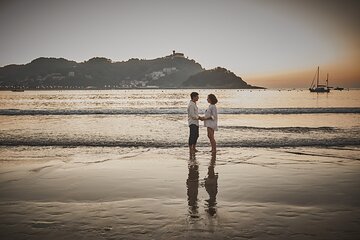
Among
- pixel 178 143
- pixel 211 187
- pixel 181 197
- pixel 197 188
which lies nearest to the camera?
pixel 181 197

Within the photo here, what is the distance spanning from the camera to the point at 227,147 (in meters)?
13.1

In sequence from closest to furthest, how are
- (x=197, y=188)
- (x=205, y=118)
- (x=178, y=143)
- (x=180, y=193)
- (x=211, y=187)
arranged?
(x=180, y=193), (x=197, y=188), (x=211, y=187), (x=205, y=118), (x=178, y=143)

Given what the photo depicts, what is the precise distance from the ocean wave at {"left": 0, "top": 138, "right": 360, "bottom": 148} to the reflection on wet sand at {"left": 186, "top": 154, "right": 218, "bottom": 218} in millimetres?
4308

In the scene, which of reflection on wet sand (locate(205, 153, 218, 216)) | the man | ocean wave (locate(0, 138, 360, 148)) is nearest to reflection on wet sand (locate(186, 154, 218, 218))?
reflection on wet sand (locate(205, 153, 218, 216))

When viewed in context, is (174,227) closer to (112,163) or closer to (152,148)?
(112,163)

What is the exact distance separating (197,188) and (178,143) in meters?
7.46

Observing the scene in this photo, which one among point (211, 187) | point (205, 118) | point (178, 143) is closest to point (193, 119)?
point (205, 118)

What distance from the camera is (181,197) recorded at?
5.99 metres

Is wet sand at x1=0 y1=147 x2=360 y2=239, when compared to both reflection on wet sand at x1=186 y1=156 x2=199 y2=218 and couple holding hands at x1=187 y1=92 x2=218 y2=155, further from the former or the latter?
couple holding hands at x1=187 y1=92 x2=218 y2=155

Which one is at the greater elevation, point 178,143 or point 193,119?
point 193,119

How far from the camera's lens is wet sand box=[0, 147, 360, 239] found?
4.39 m

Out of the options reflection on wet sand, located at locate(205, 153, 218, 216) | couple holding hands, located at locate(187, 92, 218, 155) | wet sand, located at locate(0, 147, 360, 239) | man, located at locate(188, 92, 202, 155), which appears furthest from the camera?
man, located at locate(188, 92, 202, 155)

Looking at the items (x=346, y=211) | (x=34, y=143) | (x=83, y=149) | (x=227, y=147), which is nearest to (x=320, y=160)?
(x=227, y=147)

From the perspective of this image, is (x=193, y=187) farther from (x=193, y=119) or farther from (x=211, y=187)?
(x=193, y=119)
